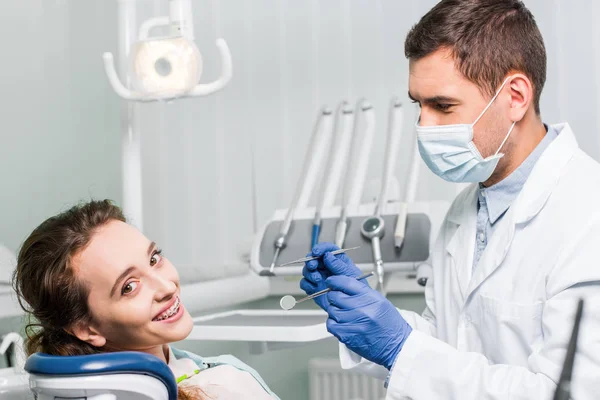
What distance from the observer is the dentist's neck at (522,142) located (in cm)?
144

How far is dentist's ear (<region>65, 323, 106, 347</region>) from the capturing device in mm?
1233

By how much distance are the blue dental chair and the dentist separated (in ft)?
1.44

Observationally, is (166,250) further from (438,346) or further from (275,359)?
(438,346)

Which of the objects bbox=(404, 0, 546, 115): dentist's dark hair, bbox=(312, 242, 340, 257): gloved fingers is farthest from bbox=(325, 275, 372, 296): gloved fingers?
bbox=(404, 0, 546, 115): dentist's dark hair

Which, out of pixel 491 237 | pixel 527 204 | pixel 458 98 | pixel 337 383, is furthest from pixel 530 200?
pixel 337 383

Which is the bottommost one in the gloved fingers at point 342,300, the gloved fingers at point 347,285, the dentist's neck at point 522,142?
the gloved fingers at point 342,300

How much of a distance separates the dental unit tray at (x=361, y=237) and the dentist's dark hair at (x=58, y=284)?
1.00 metres

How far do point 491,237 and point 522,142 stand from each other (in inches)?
8.0

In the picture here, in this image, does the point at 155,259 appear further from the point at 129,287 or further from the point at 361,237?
the point at 361,237

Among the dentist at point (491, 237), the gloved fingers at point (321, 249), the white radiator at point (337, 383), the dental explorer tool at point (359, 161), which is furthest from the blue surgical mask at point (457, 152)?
the white radiator at point (337, 383)

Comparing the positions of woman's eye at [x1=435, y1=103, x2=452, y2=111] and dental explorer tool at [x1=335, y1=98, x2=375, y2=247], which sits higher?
woman's eye at [x1=435, y1=103, x2=452, y2=111]

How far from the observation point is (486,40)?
139 centimetres

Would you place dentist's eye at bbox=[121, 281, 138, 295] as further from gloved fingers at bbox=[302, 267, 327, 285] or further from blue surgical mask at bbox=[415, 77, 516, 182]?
blue surgical mask at bbox=[415, 77, 516, 182]

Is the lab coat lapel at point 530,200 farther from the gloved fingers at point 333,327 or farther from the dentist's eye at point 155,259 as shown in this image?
the dentist's eye at point 155,259
